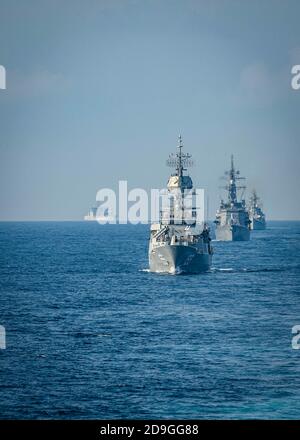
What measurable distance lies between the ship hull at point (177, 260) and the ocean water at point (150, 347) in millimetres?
3241

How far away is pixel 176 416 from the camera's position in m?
48.2

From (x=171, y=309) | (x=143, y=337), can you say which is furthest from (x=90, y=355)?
(x=171, y=309)

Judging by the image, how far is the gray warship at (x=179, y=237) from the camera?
121562 millimetres

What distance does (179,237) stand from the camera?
124500mm

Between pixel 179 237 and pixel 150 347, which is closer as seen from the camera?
pixel 150 347

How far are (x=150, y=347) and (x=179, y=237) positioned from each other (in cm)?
5819

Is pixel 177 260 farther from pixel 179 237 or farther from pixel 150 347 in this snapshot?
pixel 150 347

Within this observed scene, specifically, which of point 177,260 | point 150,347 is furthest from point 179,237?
point 150,347

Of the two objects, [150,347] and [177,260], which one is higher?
[177,260]

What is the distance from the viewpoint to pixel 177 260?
122 meters

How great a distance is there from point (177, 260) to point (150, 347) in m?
55.0

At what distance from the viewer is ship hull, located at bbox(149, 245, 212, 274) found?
395 feet

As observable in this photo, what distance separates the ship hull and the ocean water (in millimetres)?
3241
